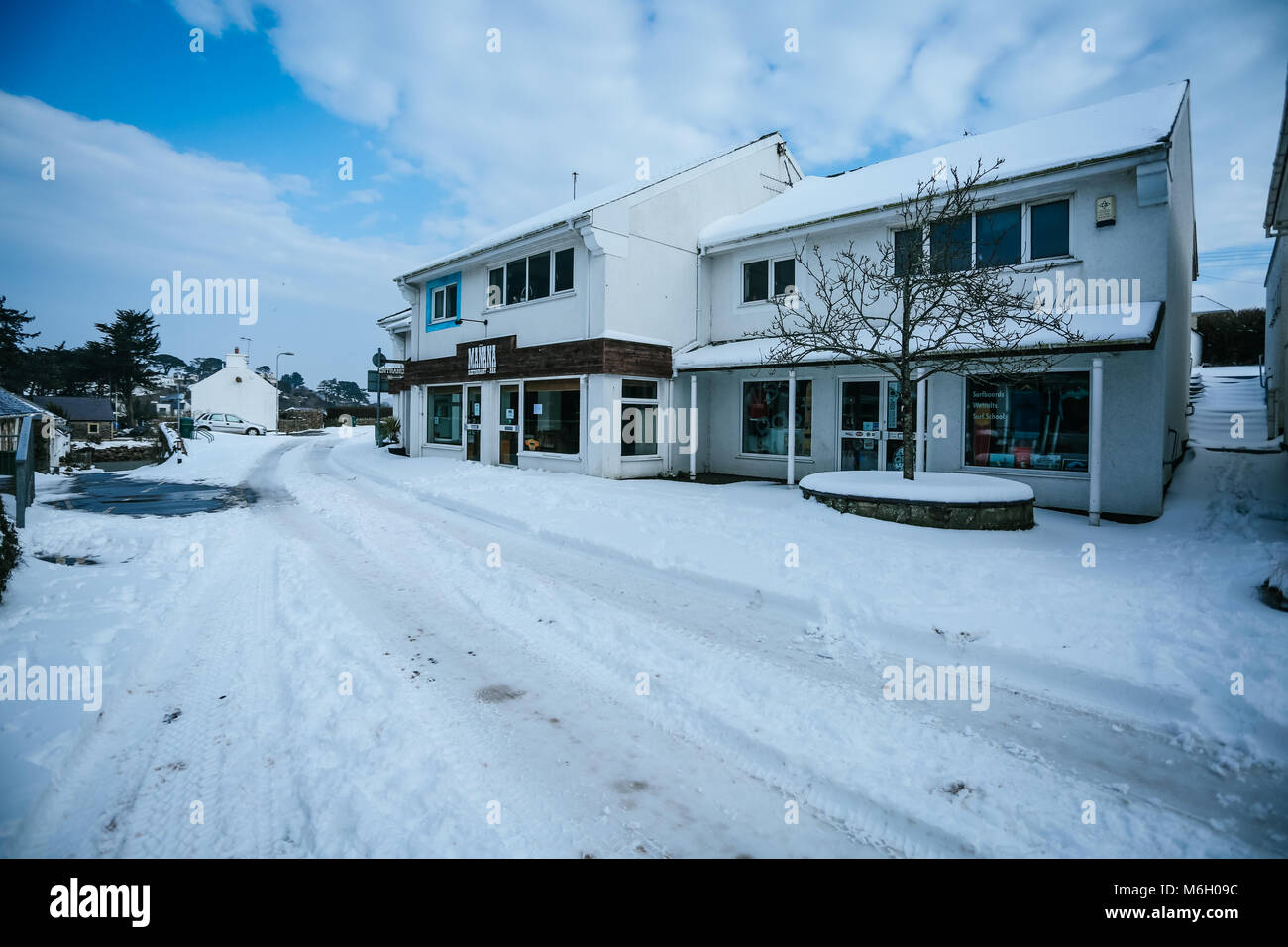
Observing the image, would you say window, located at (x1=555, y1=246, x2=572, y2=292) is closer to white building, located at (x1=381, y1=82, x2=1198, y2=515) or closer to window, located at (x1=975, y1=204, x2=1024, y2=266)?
white building, located at (x1=381, y1=82, x2=1198, y2=515)

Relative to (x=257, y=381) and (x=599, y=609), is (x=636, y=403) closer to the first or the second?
(x=599, y=609)

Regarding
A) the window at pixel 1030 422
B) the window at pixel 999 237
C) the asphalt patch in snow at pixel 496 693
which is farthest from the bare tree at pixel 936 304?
the asphalt patch in snow at pixel 496 693

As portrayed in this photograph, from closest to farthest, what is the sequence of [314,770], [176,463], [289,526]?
[314,770] < [289,526] < [176,463]

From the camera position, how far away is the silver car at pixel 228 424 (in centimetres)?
3934

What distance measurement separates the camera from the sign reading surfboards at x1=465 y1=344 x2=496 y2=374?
18.0 m

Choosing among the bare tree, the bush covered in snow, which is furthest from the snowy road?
the bare tree

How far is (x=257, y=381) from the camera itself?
51.6m

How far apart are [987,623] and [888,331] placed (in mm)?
8514

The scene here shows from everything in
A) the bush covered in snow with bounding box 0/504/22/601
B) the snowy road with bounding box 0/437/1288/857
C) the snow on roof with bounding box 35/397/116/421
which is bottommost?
the snowy road with bounding box 0/437/1288/857

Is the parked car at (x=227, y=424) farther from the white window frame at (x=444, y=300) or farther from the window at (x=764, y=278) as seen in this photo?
the window at (x=764, y=278)

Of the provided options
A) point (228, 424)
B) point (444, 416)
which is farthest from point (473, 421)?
point (228, 424)

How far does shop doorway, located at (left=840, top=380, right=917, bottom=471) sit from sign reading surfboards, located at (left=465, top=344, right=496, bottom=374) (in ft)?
32.3

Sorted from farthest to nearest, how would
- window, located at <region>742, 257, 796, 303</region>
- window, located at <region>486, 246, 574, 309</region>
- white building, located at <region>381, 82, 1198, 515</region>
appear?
window, located at <region>486, 246, 574, 309</region> < window, located at <region>742, 257, 796, 303</region> < white building, located at <region>381, 82, 1198, 515</region>
